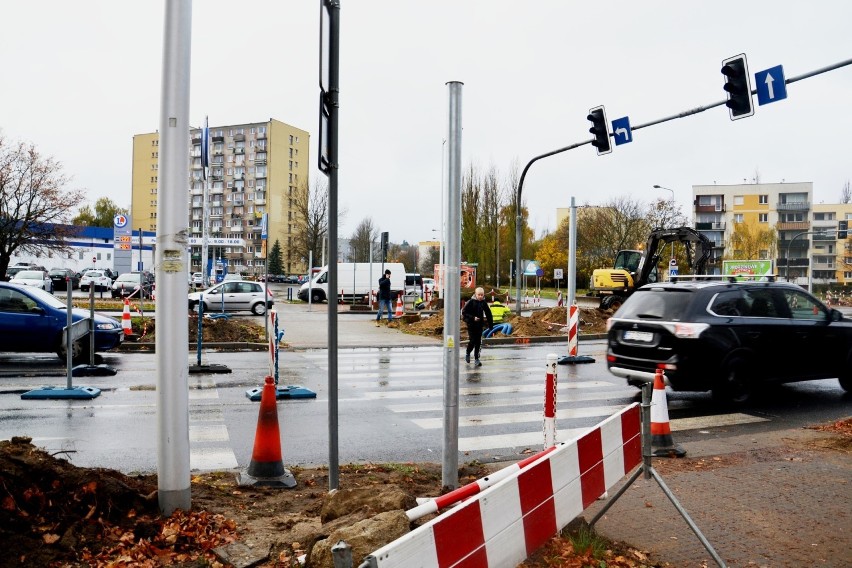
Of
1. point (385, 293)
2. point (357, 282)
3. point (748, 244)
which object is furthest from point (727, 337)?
point (748, 244)

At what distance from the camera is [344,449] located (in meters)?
7.70

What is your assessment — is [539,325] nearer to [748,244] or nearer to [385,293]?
[385,293]

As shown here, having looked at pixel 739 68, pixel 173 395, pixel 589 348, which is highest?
pixel 739 68

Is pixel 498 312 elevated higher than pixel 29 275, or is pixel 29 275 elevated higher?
pixel 29 275

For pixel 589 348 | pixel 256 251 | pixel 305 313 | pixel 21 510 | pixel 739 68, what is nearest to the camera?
pixel 21 510

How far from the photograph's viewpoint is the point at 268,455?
5.99m

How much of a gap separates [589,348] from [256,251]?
107 meters

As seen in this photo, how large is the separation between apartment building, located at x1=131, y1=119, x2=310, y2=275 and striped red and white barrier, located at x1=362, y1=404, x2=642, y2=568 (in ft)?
379

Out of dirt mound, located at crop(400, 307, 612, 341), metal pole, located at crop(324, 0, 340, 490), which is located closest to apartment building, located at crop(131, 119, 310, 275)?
dirt mound, located at crop(400, 307, 612, 341)

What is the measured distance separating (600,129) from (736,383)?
11.1 metres

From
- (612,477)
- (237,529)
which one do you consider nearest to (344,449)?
(237,529)

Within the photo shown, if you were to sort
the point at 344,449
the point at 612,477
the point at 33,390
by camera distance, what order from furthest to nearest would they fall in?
the point at 33,390
the point at 344,449
the point at 612,477

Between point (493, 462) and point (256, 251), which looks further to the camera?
point (256, 251)

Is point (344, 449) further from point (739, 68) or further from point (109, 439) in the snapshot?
point (739, 68)
